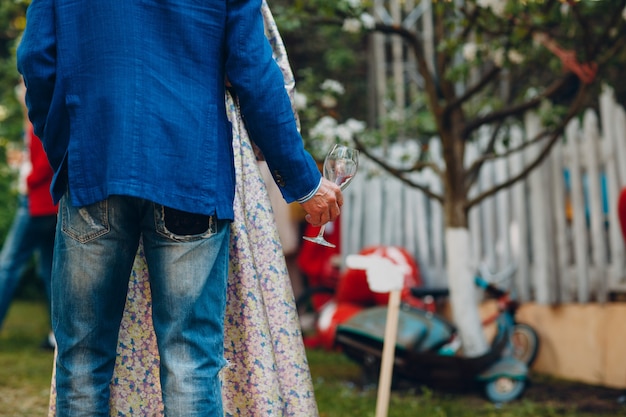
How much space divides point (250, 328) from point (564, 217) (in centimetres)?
334

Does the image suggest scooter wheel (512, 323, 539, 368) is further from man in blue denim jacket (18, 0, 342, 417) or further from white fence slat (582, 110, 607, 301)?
man in blue denim jacket (18, 0, 342, 417)

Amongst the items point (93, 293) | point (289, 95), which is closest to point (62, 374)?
point (93, 293)

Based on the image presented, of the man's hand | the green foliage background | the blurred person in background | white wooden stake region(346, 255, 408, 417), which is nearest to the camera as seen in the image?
the man's hand

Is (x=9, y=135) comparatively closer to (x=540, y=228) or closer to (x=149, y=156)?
(x=540, y=228)

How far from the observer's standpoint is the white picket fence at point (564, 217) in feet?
15.9

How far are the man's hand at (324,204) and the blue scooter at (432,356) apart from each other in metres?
2.28

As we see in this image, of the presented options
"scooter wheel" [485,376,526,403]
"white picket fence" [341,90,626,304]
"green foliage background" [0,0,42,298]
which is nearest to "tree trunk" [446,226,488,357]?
"scooter wheel" [485,376,526,403]

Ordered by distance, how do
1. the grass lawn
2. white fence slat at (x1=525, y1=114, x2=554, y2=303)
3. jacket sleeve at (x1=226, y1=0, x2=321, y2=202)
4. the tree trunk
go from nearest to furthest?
jacket sleeve at (x1=226, y1=0, x2=321, y2=202), the grass lawn, the tree trunk, white fence slat at (x1=525, y1=114, x2=554, y2=303)

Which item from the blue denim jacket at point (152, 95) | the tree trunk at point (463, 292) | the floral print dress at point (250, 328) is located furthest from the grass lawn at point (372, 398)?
the blue denim jacket at point (152, 95)

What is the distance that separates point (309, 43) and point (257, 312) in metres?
7.63

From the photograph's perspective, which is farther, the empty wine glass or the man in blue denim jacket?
the empty wine glass

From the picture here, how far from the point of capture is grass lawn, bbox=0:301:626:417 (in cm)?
390

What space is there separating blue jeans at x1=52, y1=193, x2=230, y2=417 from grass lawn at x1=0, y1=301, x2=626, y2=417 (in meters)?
1.87

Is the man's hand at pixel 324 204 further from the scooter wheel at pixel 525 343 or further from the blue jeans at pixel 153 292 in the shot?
the scooter wheel at pixel 525 343
